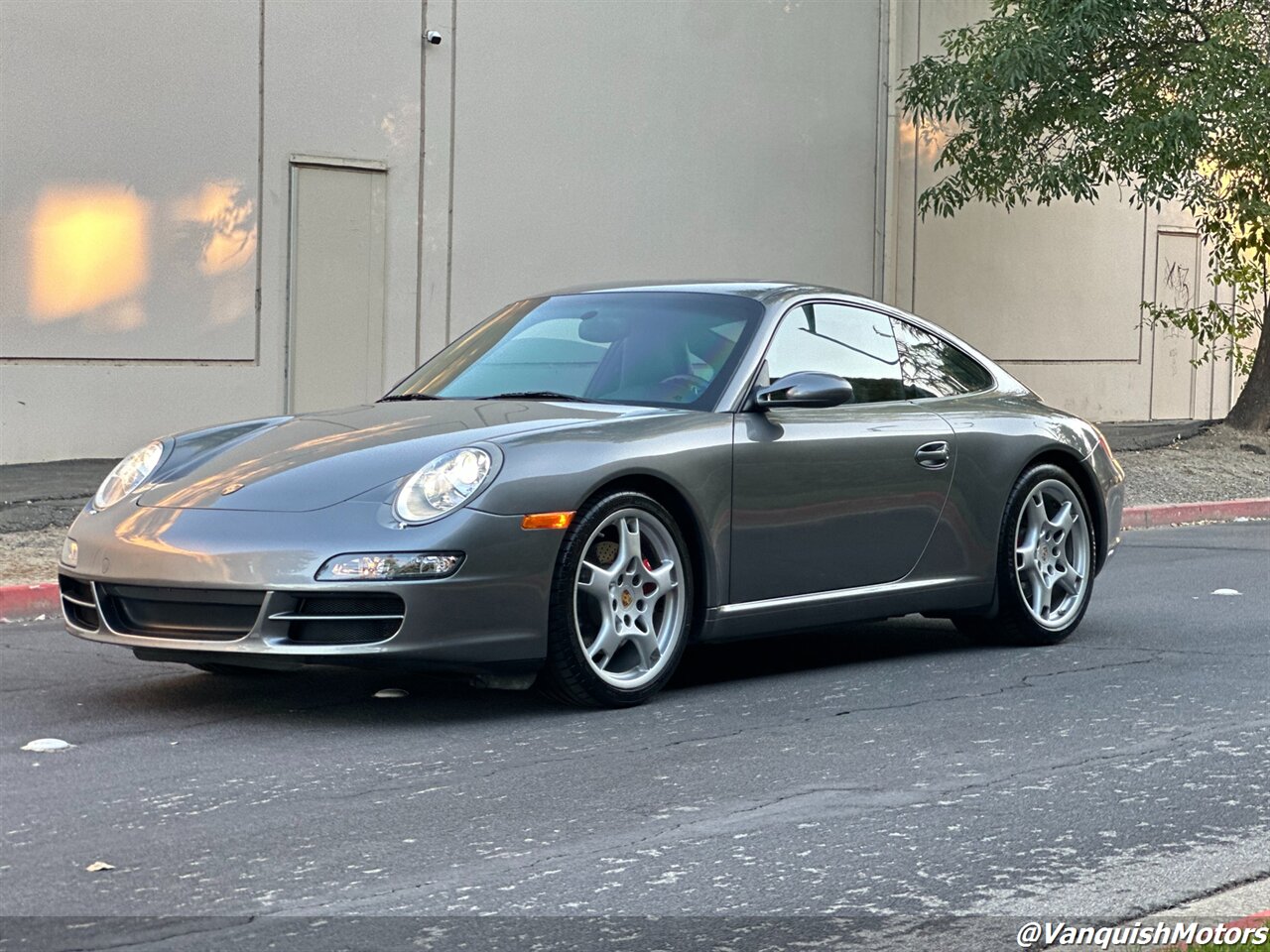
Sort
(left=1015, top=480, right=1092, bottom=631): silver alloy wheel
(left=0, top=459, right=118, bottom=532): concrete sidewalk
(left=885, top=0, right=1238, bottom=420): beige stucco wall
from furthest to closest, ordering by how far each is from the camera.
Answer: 1. (left=885, top=0, right=1238, bottom=420): beige stucco wall
2. (left=0, top=459, right=118, bottom=532): concrete sidewalk
3. (left=1015, top=480, right=1092, bottom=631): silver alloy wheel

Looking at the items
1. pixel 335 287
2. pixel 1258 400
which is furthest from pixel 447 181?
pixel 1258 400

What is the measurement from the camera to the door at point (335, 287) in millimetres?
16953

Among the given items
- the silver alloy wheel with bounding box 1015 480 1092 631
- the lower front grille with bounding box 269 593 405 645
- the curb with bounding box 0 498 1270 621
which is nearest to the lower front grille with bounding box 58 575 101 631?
the lower front grille with bounding box 269 593 405 645

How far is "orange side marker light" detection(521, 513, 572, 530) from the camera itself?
20.1ft

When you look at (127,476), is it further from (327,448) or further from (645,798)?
(645,798)

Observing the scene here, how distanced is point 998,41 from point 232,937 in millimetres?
15505

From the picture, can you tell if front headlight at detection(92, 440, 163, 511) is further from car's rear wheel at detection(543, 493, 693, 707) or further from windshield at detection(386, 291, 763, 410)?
car's rear wheel at detection(543, 493, 693, 707)

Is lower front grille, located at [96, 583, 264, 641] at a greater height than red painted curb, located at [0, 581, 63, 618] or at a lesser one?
greater

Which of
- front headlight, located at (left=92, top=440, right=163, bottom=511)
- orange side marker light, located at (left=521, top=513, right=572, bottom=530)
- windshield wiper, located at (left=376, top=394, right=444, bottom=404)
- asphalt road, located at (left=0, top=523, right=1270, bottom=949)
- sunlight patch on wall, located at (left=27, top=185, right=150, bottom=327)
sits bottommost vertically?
asphalt road, located at (left=0, top=523, right=1270, bottom=949)

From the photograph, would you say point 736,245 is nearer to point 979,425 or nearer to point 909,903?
point 979,425

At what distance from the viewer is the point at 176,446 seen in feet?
22.3

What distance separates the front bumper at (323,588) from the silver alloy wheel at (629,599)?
234 millimetres

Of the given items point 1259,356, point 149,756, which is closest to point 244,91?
point 1259,356

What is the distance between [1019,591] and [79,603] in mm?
3643
